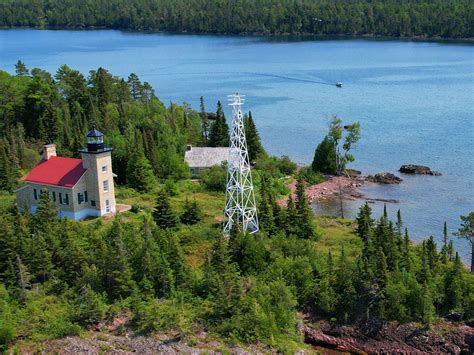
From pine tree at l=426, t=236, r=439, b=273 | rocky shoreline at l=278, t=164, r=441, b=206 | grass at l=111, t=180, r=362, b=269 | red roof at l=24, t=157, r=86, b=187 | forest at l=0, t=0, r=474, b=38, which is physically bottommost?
rocky shoreline at l=278, t=164, r=441, b=206

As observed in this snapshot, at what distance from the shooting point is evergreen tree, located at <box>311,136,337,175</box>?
62.8 metres

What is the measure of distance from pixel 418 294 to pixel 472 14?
149 m

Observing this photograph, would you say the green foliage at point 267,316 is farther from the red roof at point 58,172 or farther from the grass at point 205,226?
the red roof at point 58,172

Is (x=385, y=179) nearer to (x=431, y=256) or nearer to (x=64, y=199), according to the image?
(x=431, y=256)

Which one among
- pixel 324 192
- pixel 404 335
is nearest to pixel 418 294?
pixel 404 335

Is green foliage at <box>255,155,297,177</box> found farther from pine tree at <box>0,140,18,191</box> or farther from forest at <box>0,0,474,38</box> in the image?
forest at <box>0,0,474,38</box>

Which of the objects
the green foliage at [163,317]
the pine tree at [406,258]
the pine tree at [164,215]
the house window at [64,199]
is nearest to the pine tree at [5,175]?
the house window at [64,199]

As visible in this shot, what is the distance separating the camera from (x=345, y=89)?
336ft

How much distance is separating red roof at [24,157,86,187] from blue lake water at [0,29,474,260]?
2033 centimetres

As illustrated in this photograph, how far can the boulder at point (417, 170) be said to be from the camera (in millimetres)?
61725

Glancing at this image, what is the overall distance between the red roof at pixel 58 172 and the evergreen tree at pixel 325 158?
1049 inches

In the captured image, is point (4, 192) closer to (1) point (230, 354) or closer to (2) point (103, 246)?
(2) point (103, 246)

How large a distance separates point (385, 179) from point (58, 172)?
30.5 metres

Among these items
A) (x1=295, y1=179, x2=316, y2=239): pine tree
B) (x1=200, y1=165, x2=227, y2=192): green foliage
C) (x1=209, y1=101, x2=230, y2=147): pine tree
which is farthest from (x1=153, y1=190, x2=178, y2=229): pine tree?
(x1=209, y1=101, x2=230, y2=147): pine tree
